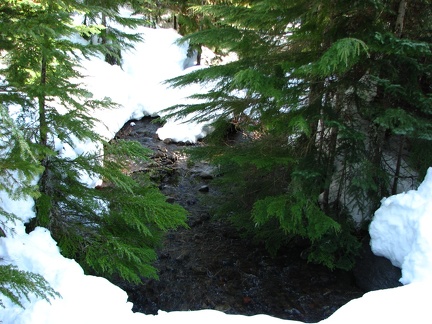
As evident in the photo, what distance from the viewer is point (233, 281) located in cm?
616

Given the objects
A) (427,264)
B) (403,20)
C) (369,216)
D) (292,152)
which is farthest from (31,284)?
(403,20)

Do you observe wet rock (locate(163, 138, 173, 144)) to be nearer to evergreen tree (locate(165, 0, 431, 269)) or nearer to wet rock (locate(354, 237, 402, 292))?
evergreen tree (locate(165, 0, 431, 269))

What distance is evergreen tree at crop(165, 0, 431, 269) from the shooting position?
4.93 metres

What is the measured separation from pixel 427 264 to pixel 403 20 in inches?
144

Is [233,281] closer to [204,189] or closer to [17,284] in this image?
[204,189]

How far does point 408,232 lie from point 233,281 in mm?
3030

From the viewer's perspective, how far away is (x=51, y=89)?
3.91 meters

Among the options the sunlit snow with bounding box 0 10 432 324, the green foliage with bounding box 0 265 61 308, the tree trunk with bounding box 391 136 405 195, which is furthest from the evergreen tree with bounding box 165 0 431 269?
the green foliage with bounding box 0 265 61 308

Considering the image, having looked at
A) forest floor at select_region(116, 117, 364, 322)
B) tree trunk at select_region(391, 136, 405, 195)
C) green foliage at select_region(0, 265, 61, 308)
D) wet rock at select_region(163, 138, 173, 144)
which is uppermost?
wet rock at select_region(163, 138, 173, 144)

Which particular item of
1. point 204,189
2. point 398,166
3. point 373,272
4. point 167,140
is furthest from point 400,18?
point 167,140

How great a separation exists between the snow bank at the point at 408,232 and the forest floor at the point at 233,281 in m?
1.31

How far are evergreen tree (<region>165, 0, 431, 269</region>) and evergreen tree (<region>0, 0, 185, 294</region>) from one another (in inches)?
68.7

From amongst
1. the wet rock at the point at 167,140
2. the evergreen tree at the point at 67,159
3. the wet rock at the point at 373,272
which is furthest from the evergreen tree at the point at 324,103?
the wet rock at the point at 167,140

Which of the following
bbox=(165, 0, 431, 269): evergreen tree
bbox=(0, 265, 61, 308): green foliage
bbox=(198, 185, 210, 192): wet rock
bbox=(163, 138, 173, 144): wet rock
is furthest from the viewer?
bbox=(163, 138, 173, 144): wet rock
